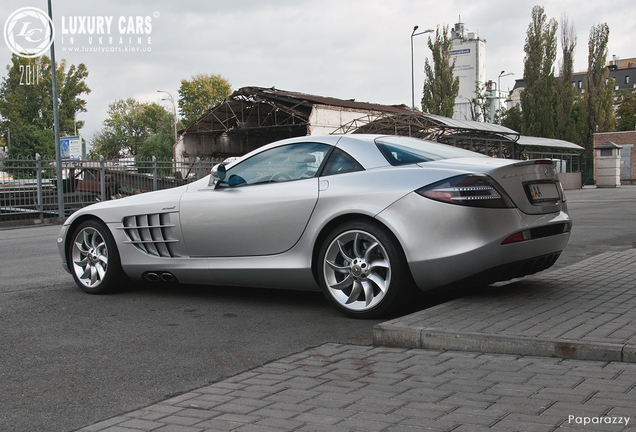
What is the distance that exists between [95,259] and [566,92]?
175ft

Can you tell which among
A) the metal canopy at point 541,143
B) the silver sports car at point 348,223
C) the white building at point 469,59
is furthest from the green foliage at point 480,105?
the silver sports car at point 348,223

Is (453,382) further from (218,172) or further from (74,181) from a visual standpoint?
(74,181)

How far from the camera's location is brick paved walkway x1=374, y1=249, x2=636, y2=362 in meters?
3.45

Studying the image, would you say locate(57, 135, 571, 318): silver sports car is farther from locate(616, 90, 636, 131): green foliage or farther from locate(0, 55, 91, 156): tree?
locate(616, 90, 636, 131): green foliage

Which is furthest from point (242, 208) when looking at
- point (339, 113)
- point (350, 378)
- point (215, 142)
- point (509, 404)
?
point (215, 142)

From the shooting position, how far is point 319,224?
4816 millimetres

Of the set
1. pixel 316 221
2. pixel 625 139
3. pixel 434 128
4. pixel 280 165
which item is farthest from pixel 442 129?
pixel 316 221

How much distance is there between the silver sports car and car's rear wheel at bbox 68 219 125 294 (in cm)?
2

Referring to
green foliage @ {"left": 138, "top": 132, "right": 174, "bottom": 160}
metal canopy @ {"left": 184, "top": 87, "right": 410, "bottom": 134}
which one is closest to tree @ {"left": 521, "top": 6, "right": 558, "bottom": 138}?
metal canopy @ {"left": 184, "top": 87, "right": 410, "bottom": 134}

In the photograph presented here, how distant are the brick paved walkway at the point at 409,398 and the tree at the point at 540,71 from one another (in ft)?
174

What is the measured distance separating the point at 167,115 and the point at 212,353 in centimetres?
9981

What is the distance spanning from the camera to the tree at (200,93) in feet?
263

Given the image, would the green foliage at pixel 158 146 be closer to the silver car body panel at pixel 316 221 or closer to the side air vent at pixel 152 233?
the side air vent at pixel 152 233

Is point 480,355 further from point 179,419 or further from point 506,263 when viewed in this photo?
point 179,419
